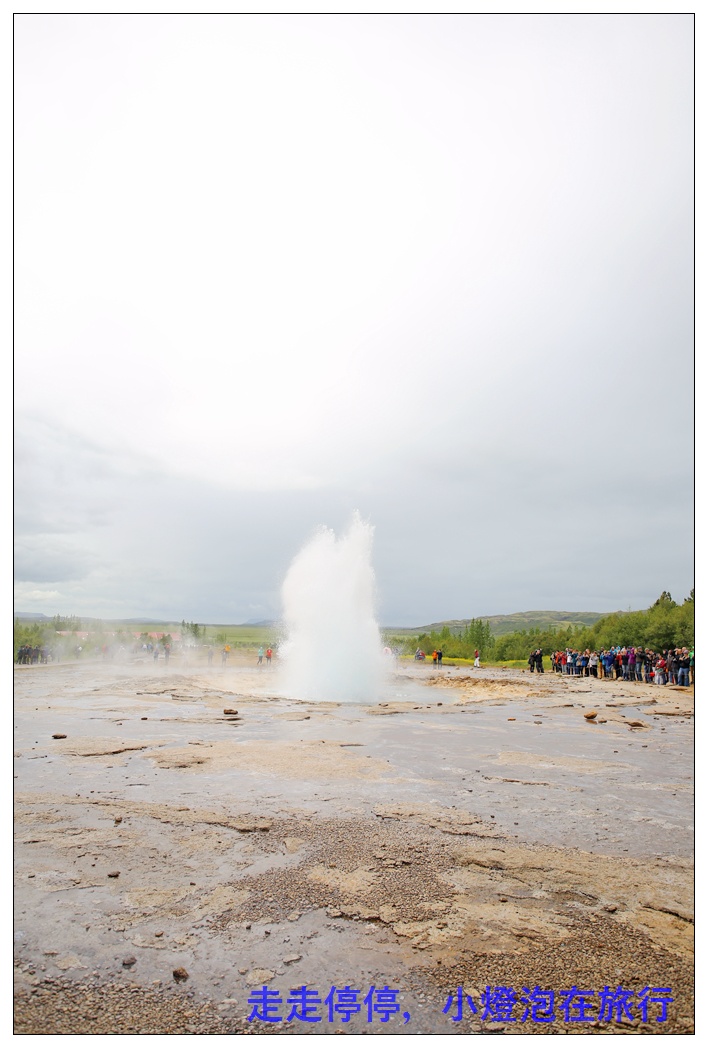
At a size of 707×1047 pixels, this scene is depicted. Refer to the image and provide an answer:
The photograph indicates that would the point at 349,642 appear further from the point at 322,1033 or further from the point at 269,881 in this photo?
the point at 322,1033

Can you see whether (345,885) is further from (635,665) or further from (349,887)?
(635,665)

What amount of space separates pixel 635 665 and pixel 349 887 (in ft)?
94.3

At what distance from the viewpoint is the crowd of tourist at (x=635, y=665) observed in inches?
1001

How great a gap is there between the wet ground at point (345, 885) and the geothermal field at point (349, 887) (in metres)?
0.02

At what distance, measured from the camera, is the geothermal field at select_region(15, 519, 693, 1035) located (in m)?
3.20

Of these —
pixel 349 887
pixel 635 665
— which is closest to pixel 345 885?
pixel 349 887

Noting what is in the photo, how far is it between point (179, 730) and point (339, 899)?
341 inches

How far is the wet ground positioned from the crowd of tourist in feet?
56.9

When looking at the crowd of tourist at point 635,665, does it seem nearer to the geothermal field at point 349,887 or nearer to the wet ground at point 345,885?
the geothermal field at point 349,887

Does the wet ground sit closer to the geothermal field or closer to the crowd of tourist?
the geothermal field

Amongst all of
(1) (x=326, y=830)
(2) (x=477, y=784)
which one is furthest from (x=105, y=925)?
(2) (x=477, y=784)

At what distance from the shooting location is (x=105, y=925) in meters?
3.99

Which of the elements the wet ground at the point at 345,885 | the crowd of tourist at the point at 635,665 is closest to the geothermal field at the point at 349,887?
the wet ground at the point at 345,885

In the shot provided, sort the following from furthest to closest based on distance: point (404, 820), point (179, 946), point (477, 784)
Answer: point (477, 784), point (404, 820), point (179, 946)
